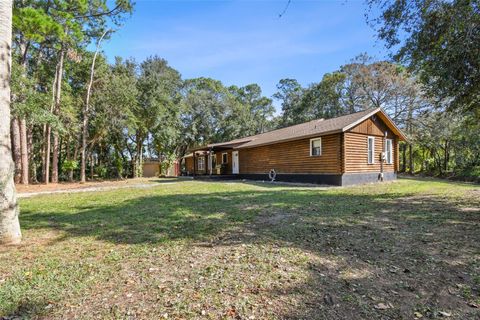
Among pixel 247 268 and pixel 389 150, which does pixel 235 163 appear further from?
pixel 247 268

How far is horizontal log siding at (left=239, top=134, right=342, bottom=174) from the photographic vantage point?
46.2ft

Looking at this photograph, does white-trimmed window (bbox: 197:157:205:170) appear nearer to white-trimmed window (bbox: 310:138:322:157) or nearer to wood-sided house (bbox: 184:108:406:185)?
wood-sided house (bbox: 184:108:406:185)

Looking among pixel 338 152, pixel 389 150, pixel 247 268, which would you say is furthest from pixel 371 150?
pixel 247 268

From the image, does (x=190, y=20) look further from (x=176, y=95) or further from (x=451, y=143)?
(x=451, y=143)

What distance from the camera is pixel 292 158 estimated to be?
16.6 meters

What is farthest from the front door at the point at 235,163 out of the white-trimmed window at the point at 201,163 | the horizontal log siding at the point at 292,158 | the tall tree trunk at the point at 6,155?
the tall tree trunk at the point at 6,155

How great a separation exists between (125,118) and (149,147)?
11949 mm

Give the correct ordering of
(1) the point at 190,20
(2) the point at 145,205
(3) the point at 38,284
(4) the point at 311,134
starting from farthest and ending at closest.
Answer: (4) the point at 311,134 → (1) the point at 190,20 → (2) the point at 145,205 → (3) the point at 38,284

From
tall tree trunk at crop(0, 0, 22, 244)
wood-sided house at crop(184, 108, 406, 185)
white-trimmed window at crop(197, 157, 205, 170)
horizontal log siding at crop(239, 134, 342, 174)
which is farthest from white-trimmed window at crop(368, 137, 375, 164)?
white-trimmed window at crop(197, 157, 205, 170)

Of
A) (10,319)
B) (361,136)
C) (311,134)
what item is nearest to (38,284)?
(10,319)

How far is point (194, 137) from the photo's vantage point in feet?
111

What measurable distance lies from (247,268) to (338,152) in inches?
466

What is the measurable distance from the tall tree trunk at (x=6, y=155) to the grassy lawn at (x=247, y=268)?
1.06ft

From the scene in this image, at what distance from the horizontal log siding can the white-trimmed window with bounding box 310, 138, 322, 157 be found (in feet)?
0.62
